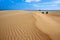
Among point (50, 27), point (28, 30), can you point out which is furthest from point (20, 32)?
point (50, 27)

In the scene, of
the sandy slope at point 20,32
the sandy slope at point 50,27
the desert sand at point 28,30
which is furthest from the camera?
the sandy slope at point 50,27

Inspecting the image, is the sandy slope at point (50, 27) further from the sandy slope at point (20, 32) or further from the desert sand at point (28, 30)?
the sandy slope at point (20, 32)

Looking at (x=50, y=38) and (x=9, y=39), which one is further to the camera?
(x=50, y=38)

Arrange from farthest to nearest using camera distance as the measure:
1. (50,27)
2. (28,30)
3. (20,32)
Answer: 1. (50,27)
2. (28,30)
3. (20,32)

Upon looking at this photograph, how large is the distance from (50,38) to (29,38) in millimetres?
797

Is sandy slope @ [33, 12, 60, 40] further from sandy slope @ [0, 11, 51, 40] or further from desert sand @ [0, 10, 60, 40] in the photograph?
sandy slope @ [0, 11, 51, 40]

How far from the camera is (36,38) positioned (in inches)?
171

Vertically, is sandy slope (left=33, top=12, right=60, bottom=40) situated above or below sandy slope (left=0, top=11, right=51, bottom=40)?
below

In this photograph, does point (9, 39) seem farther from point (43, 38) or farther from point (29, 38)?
point (43, 38)

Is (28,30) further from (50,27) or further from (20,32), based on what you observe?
(50,27)

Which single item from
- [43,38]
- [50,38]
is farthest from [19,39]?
[50,38]

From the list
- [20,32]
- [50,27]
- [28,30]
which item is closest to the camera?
[20,32]

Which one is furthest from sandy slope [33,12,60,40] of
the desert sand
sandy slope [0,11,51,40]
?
sandy slope [0,11,51,40]

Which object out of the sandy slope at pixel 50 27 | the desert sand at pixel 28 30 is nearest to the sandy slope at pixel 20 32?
the desert sand at pixel 28 30
